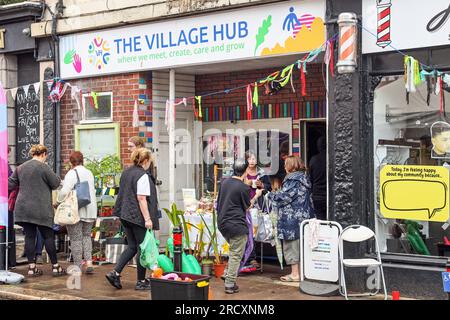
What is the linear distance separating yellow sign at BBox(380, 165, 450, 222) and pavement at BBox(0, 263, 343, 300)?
1.36 meters

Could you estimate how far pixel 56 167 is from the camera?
12602mm

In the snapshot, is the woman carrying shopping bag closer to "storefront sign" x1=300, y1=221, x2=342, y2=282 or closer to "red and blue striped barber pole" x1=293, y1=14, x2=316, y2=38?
"storefront sign" x1=300, y1=221, x2=342, y2=282

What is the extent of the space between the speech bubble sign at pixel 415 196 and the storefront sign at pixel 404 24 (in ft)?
5.45

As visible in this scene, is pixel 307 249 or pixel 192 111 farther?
pixel 192 111

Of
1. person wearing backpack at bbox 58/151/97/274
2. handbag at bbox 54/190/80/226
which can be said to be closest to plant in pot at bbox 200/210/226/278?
person wearing backpack at bbox 58/151/97/274

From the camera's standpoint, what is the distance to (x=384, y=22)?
8594mm

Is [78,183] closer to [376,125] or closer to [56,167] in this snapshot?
[56,167]

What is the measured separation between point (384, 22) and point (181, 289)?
414cm

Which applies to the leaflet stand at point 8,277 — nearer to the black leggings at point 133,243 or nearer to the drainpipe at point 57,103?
the black leggings at point 133,243

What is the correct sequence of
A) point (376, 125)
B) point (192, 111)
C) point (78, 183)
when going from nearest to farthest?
point (376, 125), point (78, 183), point (192, 111)

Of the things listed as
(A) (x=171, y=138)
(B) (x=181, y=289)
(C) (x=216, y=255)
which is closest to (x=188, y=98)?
(A) (x=171, y=138)

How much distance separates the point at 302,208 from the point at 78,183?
3155 mm

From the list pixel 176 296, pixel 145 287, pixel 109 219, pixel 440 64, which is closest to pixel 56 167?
pixel 109 219

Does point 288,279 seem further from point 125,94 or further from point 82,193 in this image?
point 125,94
